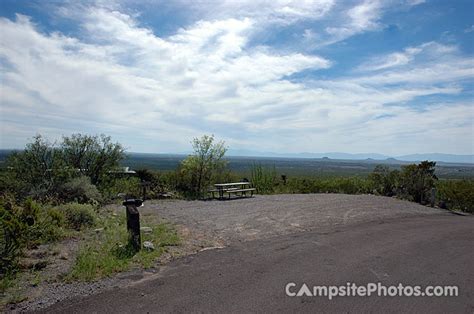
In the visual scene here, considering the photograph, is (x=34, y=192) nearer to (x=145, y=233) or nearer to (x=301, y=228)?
(x=145, y=233)

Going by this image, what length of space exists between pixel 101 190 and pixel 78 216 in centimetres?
545

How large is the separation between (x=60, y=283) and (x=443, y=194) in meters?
15.3

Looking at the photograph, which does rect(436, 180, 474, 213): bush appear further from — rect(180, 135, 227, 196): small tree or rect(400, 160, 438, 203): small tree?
rect(180, 135, 227, 196): small tree

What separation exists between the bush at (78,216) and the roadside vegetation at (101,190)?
0.07 feet

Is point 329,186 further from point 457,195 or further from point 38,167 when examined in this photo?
point 38,167

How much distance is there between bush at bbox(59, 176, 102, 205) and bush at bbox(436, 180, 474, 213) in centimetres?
1376

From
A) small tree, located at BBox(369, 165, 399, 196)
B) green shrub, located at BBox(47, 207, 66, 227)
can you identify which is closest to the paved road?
green shrub, located at BBox(47, 207, 66, 227)

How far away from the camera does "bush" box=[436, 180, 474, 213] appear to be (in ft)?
46.4

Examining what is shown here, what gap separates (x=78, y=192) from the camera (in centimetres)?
1145

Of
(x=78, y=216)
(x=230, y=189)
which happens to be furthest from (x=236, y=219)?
(x=230, y=189)

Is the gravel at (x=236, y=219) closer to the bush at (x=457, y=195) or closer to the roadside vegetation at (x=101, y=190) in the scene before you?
the roadside vegetation at (x=101, y=190)

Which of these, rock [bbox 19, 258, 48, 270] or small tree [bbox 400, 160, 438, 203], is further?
small tree [bbox 400, 160, 438, 203]

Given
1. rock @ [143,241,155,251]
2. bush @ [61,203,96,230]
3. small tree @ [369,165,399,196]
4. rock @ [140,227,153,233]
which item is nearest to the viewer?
rock @ [143,241,155,251]

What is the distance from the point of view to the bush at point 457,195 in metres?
14.1
